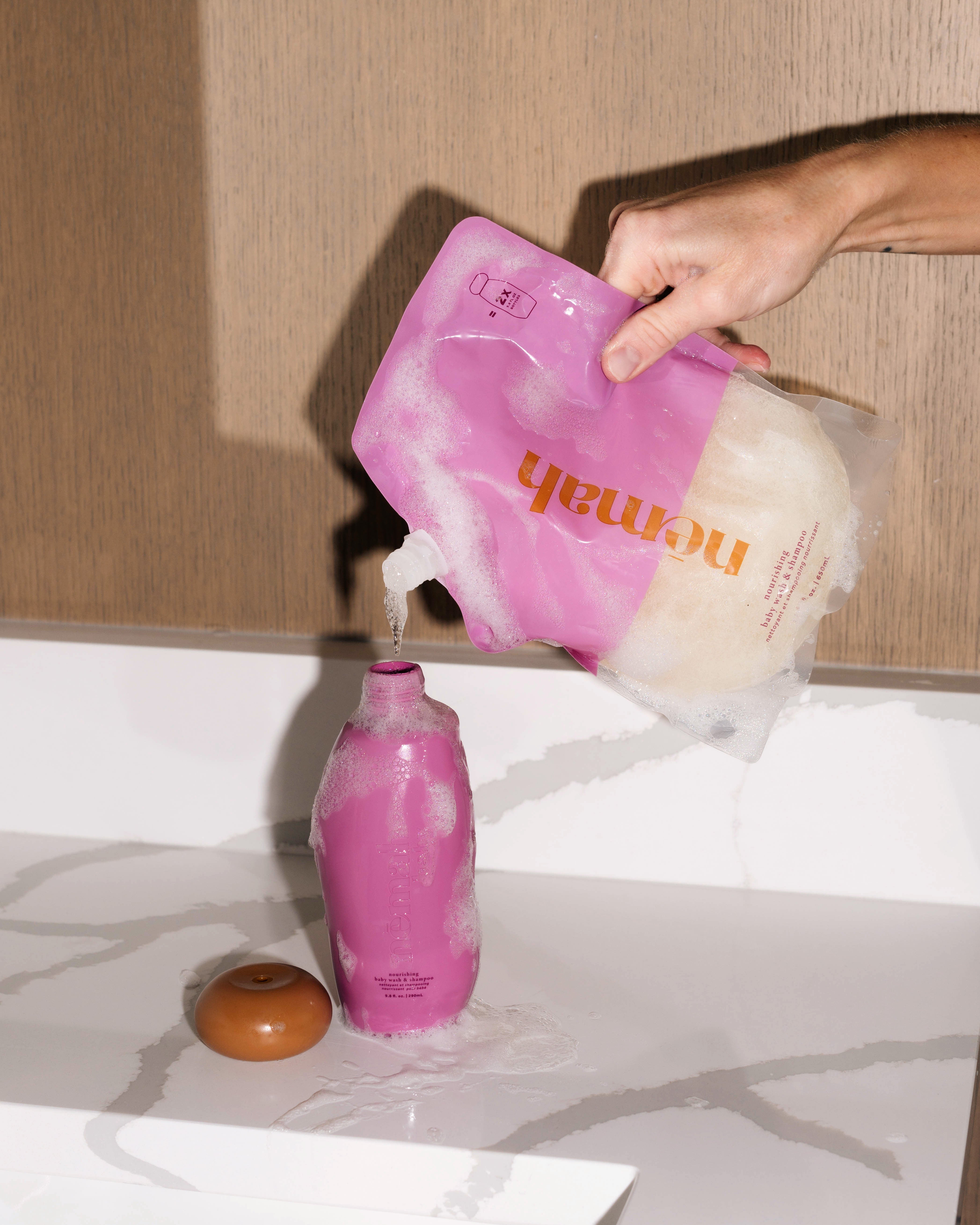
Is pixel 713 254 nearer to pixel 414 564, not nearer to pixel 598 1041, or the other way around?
pixel 414 564

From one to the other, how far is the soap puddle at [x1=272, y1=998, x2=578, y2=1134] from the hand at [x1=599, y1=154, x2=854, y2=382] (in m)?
0.35

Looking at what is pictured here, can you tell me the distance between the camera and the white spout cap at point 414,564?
0.56 meters

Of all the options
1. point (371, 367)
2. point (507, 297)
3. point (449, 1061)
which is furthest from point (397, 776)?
point (371, 367)

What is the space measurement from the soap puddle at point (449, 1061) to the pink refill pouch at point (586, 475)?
207 millimetres

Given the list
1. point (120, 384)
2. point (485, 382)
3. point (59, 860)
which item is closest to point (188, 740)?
point (59, 860)

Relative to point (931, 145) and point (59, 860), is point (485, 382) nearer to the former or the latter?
point (931, 145)

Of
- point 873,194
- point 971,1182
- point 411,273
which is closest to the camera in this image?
point 971,1182

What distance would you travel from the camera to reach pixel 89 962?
687 millimetres

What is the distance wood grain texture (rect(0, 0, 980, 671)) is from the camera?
75 cm

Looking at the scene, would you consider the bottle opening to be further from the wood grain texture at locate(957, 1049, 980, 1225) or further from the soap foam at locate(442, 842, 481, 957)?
the wood grain texture at locate(957, 1049, 980, 1225)

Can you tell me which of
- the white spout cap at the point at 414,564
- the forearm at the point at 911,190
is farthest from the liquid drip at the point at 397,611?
the forearm at the point at 911,190

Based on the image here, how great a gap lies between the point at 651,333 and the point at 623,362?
2cm

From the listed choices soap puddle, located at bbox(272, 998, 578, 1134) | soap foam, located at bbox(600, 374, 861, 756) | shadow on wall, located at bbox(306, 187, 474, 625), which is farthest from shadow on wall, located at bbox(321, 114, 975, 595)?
soap puddle, located at bbox(272, 998, 578, 1134)

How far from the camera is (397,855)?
58 centimetres
